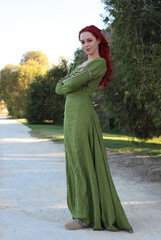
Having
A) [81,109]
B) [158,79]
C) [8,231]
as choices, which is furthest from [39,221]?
[158,79]

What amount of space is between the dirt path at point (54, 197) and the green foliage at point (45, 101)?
2091 cm

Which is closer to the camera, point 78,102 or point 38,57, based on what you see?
point 78,102

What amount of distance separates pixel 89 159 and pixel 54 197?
196 centimetres

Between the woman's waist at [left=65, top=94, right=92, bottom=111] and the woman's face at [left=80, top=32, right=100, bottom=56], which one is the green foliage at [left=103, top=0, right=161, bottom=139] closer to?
the woman's face at [left=80, top=32, right=100, bottom=56]

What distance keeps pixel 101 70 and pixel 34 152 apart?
7462 millimetres

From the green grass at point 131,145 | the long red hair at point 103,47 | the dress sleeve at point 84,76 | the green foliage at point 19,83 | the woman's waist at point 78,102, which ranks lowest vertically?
the green grass at point 131,145

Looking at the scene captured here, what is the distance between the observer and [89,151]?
3.23 metres

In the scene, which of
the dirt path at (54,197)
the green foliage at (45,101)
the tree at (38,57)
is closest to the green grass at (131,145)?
the dirt path at (54,197)

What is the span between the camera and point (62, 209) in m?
4.27

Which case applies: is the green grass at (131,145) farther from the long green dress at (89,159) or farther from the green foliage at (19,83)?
the green foliage at (19,83)

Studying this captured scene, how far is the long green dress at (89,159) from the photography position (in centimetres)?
322

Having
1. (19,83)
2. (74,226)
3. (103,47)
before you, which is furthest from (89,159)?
(19,83)

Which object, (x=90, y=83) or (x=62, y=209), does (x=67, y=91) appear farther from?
(x=62, y=209)

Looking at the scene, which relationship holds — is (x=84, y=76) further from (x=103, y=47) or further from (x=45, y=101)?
(x=45, y=101)
